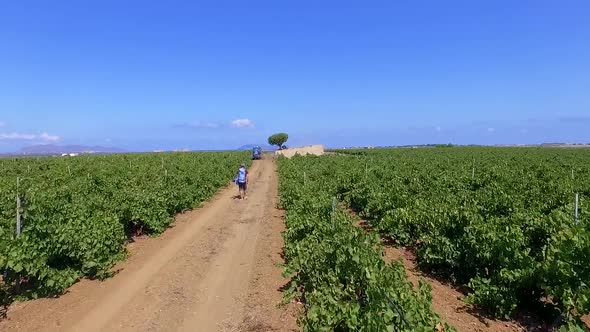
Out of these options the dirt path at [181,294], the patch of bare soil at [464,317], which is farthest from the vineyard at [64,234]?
the patch of bare soil at [464,317]

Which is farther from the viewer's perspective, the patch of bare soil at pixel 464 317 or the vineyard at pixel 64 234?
the vineyard at pixel 64 234

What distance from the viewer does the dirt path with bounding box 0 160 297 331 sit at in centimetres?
672

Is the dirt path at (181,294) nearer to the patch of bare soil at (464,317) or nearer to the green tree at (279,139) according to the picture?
the patch of bare soil at (464,317)

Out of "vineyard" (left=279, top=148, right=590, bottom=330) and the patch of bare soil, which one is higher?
"vineyard" (left=279, top=148, right=590, bottom=330)

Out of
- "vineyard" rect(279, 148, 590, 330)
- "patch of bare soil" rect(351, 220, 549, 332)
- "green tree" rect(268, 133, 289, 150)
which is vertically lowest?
"patch of bare soil" rect(351, 220, 549, 332)

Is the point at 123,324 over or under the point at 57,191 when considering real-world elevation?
under

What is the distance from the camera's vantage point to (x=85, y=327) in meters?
6.59

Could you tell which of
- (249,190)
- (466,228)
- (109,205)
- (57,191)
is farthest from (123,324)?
(249,190)

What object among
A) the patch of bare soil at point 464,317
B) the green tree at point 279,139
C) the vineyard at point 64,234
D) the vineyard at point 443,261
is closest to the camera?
the vineyard at point 443,261

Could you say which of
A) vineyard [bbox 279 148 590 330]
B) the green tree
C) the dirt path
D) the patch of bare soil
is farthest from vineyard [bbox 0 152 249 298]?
the green tree

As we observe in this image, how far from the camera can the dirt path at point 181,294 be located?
265 inches

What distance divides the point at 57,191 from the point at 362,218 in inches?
405

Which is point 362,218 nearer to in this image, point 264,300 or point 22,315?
point 264,300

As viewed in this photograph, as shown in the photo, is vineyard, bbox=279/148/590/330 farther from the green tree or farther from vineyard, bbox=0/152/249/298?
the green tree
